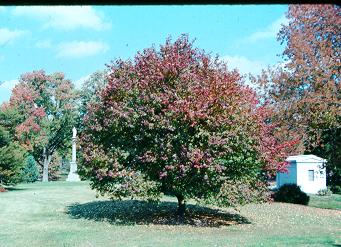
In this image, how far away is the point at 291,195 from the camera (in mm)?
31281

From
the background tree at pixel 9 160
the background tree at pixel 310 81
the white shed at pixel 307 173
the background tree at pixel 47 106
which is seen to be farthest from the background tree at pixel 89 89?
the background tree at pixel 310 81

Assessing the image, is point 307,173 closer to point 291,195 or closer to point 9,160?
point 291,195

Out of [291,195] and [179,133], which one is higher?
[179,133]

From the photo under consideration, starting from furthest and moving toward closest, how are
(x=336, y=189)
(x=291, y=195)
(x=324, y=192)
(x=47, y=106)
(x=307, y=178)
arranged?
(x=47, y=106), (x=336, y=189), (x=307, y=178), (x=324, y=192), (x=291, y=195)

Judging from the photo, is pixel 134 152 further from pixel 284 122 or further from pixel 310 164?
pixel 310 164

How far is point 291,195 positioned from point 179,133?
17.1 m

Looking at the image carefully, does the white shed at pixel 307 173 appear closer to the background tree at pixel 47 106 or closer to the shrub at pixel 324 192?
the shrub at pixel 324 192

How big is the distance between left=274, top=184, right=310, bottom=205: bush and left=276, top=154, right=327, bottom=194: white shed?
8.41m

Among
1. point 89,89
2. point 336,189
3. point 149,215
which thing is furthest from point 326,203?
point 89,89

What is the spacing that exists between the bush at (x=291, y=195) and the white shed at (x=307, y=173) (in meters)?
8.41

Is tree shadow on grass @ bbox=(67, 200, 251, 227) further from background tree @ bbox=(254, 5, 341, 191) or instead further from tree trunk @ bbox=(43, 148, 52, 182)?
tree trunk @ bbox=(43, 148, 52, 182)

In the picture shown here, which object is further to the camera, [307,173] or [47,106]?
[47,106]

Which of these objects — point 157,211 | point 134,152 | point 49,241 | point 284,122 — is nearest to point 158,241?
point 49,241

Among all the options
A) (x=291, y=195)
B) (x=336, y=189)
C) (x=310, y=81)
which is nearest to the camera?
(x=310, y=81)
